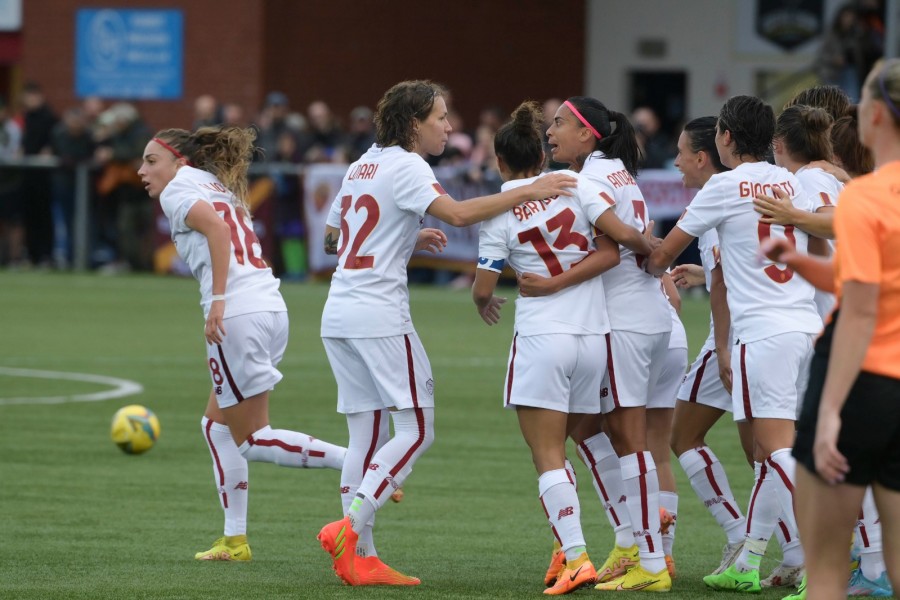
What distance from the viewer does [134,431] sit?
34.0 ft

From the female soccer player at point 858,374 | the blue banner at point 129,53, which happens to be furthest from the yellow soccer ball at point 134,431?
the blue banner at point 129,53

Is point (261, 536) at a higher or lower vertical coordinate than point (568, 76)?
lower

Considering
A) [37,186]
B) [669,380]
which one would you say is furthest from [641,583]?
[37,186]

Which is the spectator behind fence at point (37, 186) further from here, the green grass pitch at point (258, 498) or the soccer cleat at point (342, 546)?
the soccer cleat at point (342, 546)

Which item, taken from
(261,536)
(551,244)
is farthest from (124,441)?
(551,244)

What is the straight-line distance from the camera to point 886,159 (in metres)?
4.43

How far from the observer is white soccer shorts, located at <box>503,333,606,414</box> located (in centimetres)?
634

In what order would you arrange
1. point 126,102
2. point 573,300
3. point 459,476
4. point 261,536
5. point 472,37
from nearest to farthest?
point 573,300 → point 261,536 → point 459,476 → point 126,102 → point 472,37

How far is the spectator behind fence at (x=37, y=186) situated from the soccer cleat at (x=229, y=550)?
1929 cm

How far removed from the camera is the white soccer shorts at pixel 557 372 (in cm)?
634

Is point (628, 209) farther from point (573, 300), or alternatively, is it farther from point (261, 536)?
point (261, 536)

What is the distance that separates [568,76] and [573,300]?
2641 cm

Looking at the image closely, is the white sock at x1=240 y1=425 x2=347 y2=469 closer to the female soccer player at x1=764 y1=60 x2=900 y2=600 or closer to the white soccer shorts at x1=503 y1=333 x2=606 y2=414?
the white soccer shorts at x1=503 y1=333 x2=606 y2=414

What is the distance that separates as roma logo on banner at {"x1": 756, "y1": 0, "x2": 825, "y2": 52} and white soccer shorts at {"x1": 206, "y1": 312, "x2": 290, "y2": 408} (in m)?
24.4
